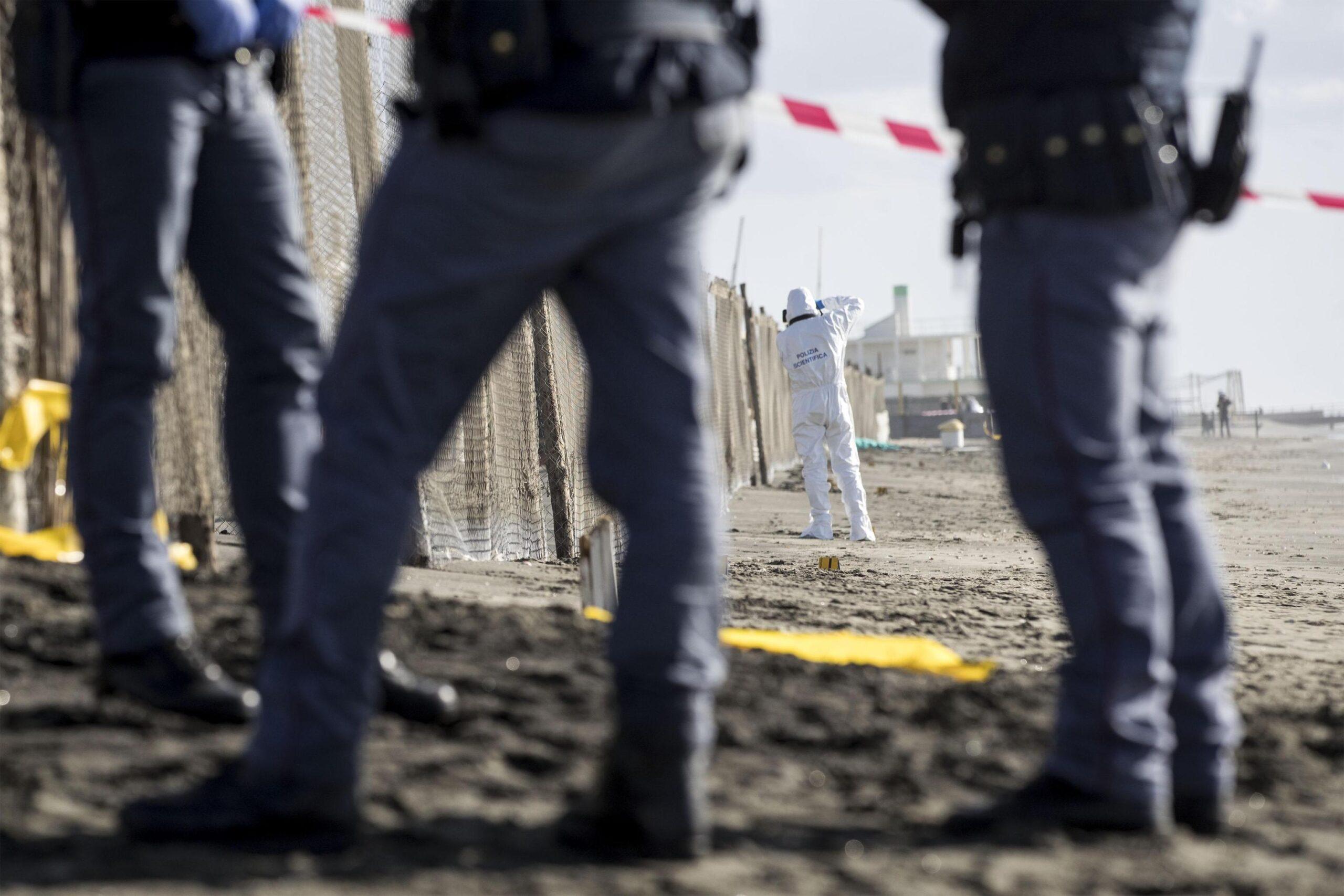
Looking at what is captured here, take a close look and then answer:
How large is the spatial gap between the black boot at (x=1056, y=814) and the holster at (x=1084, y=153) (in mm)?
858

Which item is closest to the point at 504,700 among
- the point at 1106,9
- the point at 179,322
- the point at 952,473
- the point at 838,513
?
the point at 1106,9

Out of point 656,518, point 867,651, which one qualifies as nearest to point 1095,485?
point 656,518

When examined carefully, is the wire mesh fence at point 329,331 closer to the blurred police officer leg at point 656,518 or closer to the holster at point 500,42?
the blurred police officer leg at point 656,518

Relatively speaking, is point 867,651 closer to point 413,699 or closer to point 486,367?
point 413,699

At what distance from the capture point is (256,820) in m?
1.92

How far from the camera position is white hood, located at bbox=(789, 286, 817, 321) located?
10.9m

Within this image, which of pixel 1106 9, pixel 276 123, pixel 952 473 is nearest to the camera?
pixel 1106 9

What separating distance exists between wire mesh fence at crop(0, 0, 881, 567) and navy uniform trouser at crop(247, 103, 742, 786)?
0.15 metres

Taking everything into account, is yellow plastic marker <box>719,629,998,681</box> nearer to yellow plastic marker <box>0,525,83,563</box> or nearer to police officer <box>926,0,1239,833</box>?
police officer <box>926,0,1239,833</box>

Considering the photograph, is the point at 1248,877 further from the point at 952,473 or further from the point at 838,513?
the point at 952,473

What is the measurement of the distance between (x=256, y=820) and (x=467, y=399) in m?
0.62

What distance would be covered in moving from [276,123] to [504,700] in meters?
1.12

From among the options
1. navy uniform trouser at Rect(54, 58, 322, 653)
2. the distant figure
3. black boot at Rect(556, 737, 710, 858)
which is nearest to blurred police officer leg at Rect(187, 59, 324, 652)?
navy uniform trouser at Rect(54, 58, 322, 653)

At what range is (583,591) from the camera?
14.6 feet
